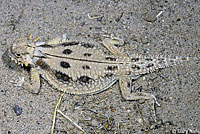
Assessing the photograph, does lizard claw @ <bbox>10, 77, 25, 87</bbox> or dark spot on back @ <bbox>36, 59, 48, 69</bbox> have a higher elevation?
dark spot on back @ <bbox>36, 59, 48, 69</bbox>

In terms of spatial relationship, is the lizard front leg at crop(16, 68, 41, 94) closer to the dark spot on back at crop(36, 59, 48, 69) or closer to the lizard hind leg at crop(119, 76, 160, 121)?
the dark spot on back at crop(36, 59, 48, 69)

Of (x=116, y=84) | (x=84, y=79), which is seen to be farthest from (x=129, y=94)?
(x=84, y=79)

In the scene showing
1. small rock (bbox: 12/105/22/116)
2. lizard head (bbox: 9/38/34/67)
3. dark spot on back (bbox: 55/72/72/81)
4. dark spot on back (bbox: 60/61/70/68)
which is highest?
lizard head (bbox: 9/38/34/67)

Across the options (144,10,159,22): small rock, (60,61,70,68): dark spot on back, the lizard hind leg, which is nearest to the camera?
(60,61,70,68): dark spot on back

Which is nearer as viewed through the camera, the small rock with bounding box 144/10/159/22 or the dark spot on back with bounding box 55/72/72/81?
the dark spot on back with bounding box 55/72/72/81

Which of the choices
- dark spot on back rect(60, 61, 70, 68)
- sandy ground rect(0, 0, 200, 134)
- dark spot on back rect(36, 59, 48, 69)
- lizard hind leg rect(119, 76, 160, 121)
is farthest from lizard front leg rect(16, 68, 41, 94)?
lizard hind leg rect(119, 76, 160, 121)

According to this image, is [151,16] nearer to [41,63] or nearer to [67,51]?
[67,51]

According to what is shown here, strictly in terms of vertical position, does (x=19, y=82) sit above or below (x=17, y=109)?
above

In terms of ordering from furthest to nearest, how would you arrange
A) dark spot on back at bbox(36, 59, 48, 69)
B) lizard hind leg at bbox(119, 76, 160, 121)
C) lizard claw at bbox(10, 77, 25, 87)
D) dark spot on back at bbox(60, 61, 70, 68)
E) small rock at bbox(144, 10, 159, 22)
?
small rock at bbox(144, 10, 159, 22), lizard claw at bbox(10, 77, 25, 87), lizard hind leg at bbox(119, 76, 160, 121), dark spot on back at bbox(36, 59, 48, 69), dark spot on back at bbox(60, 61, 70, 68)
